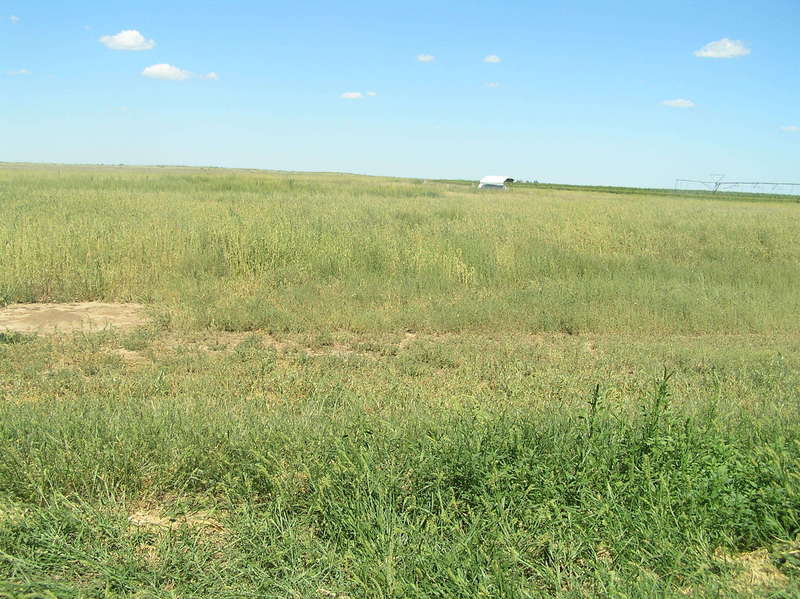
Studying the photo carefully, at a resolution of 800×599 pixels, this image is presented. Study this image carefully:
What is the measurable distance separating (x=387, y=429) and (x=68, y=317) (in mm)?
6079

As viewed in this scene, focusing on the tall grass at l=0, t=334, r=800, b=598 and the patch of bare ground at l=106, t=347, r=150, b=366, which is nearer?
the tall grass at l=0, t=334, r=800, b=598

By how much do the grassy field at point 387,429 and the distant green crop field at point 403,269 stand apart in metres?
0.06

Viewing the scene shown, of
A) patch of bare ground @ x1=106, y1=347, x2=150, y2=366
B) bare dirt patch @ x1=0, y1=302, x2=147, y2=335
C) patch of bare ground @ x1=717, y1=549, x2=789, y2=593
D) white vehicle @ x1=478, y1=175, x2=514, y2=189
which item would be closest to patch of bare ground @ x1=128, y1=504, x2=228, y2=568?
patch of bare ground @ x1=717, y1=549, x2=789, y2=593

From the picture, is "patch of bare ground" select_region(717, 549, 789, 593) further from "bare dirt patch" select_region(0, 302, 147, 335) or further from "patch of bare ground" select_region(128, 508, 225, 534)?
"bare dirt patch" select_region(0, 302, 147, 335)

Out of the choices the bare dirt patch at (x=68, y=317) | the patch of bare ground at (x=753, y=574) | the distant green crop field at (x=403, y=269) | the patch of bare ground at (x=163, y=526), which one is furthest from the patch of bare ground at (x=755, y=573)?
the bare dirt patch at (x=68, y=317)

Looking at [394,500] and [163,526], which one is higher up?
[394,500]

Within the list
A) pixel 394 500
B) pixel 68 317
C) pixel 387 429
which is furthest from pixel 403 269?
pixel 394 500

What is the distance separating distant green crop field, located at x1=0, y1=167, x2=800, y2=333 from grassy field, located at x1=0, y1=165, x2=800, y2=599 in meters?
0.06

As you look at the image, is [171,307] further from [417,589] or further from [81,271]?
[417,589]

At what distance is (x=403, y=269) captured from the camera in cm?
1053

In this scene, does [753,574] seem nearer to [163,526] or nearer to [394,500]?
[394,500]

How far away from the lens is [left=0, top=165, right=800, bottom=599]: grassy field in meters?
2.81

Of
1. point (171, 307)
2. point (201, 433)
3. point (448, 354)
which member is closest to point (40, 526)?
point (201, 433)

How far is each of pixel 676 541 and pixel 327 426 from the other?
6.50 feet
